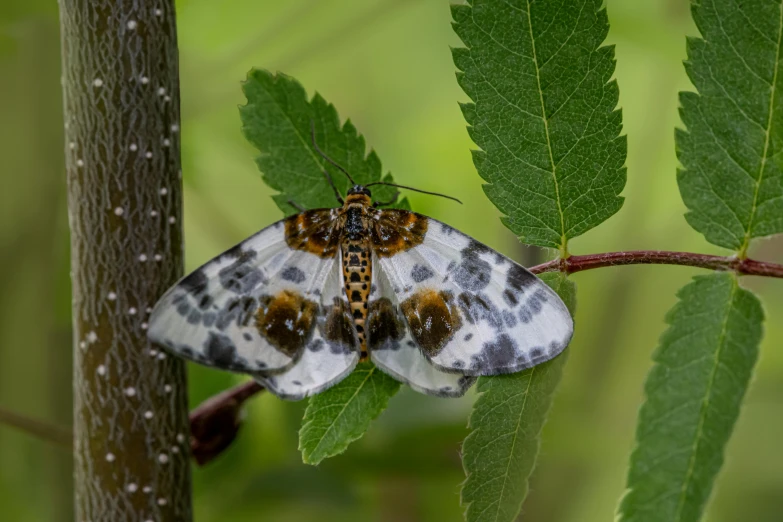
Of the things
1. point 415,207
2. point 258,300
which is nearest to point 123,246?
point 258,300

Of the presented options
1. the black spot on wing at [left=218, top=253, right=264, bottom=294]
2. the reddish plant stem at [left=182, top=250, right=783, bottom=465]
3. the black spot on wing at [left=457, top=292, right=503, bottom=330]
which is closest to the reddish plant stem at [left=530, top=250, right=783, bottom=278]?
the reddish plant stem at [left=182, top=250, right=783, bottom=465]

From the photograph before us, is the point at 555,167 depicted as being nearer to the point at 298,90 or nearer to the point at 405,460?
the point at 298,90

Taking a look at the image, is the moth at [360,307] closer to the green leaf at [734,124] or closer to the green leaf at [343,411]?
the green leaf at [343,411]

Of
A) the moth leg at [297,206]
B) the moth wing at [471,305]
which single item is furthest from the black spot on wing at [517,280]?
the moth leg at [297,206]

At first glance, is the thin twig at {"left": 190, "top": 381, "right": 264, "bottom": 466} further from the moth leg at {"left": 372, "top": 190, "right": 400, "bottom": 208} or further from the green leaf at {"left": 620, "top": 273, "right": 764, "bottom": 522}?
the green leaf at {"left": 620, "top": 273, "right": 764, "bottom": 522}

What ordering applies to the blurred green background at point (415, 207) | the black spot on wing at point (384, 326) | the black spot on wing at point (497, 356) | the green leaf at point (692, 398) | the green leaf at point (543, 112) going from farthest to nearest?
1. the blurred green background at point (415, 207)
2. the black spot on wing at point (384, 326)
3. the black spot on wing at point (497, 356)
4. the green leaf at point (543, 112)
5. the green leaf at point (692, 398)

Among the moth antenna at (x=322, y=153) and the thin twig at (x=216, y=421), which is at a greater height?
the moth antenna at (x=322, y=153)

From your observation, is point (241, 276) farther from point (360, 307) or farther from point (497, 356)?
point (497, 356)

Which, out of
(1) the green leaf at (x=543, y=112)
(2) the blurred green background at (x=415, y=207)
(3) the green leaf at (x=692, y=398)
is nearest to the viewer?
(3) the green leaf at (x=692, y=398)
